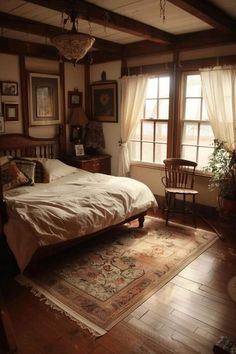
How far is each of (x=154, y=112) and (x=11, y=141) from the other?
221 centimetres

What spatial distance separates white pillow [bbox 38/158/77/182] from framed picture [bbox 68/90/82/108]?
4.45 ft

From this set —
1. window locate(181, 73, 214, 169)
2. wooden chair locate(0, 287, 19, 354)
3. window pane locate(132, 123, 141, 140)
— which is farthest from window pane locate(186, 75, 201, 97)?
wooden chair locate(0, 287, 19, 354)

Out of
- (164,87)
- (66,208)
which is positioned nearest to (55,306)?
(66,208)

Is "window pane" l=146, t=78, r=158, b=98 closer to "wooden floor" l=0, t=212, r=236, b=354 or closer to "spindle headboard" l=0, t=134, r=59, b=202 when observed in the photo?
"spindle headboard" l=0, t=134, r=59, b=202

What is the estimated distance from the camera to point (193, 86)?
424 centimetres

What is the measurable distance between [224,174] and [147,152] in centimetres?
152

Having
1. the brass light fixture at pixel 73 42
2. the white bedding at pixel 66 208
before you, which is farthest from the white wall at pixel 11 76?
the brass light fixture at pixel 73 42

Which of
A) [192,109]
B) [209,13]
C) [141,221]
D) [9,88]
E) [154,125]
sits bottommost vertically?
[141,221]

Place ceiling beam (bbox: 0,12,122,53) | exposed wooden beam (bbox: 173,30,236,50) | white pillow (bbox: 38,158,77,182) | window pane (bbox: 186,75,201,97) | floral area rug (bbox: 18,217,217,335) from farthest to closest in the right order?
window pane (bbox: 186,75,201,97) → white pillow (bbox: 38,158,77,182) → exposed wooden beam (bbox: 173,30,236,50) → ceiling beam (bbox: 0,12,122,53) → floral area rug (bbox: 18,217,217,335)

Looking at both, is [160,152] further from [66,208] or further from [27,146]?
[66,208]

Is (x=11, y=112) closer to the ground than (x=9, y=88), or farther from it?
closer to the ground

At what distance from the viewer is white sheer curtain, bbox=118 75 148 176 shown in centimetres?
464

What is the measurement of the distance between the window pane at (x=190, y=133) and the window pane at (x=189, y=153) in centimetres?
7

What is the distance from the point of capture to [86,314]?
7.51ft
